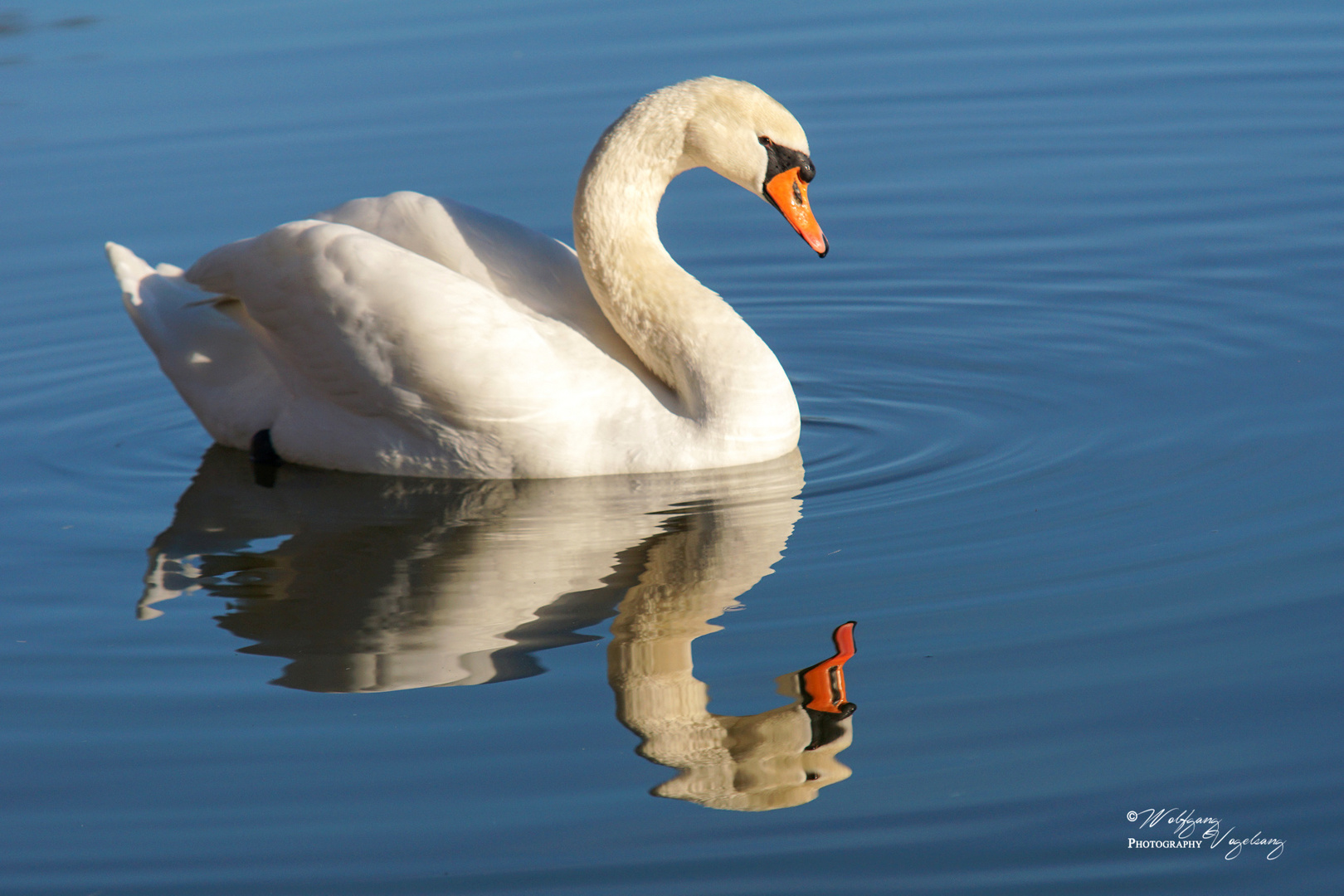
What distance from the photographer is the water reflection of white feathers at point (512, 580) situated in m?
4.45

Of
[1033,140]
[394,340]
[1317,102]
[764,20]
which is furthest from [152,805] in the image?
[764,20]

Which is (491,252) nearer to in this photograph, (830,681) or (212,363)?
(212,363)

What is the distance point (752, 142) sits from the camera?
6562 millimetres

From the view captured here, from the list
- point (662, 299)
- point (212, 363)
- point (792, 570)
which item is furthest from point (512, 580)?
point (212, 363)

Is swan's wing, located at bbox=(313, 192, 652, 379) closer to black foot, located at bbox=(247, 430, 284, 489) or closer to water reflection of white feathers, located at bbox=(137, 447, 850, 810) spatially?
water reflection of white feathers, located at bbox=(137, 447, 850, 810)

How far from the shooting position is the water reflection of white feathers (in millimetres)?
4453

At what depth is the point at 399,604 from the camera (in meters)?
5.40

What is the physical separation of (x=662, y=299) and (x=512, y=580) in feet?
4.98

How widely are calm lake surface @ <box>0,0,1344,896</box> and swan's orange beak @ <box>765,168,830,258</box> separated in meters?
0.77

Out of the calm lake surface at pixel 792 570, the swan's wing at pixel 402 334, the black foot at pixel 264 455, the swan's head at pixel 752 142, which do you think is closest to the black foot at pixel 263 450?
the black foot at pixel 264 455

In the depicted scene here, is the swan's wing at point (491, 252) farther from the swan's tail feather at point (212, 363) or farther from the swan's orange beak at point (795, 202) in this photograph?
the swan's orange beak at point (795, 202)

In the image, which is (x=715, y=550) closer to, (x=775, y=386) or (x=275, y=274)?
(x=775, y=386)
